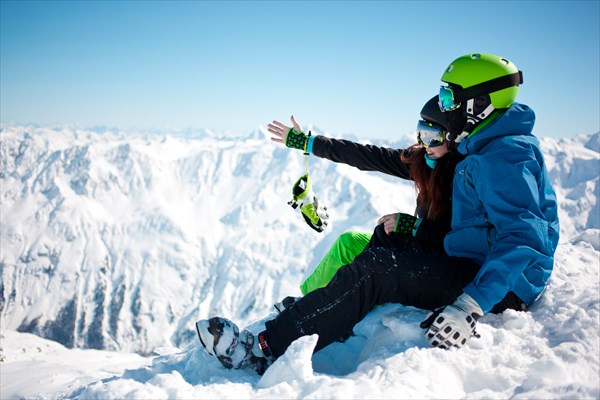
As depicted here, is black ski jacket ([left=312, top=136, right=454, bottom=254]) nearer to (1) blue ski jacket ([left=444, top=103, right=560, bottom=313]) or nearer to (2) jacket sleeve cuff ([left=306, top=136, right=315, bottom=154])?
(2) jacket sleeve cuff ([left=306, top=136, right=315, bottom=154])

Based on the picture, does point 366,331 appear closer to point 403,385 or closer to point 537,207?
point 403,385

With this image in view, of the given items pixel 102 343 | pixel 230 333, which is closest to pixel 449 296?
pixel 230 333

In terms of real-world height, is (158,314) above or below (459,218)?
below

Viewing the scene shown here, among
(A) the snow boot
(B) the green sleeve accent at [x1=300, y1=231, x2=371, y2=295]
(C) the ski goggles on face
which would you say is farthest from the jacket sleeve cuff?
(A) the snow boot

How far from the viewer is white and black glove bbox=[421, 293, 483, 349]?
3.30 m

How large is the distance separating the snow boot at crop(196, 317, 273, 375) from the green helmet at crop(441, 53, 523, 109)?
12.0 feet

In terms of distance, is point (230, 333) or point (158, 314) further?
point (158, 314)

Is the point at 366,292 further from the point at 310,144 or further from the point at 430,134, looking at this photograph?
the point at 310,144

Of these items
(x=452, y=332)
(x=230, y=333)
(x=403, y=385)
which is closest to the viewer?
(x=403, y=385)

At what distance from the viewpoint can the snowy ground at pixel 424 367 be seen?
277 centimetres

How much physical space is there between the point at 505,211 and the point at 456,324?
1.16m

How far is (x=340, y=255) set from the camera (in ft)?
17.2

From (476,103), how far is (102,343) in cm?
21560

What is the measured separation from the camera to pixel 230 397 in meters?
2.87
